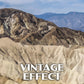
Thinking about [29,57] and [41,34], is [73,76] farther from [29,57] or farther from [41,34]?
[41,34]

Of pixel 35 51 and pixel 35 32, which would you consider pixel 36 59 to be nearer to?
pixel 35 51

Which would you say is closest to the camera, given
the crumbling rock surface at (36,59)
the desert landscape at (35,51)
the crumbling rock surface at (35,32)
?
the crumbling rock surface at (36,59)

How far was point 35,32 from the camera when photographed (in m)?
92.8

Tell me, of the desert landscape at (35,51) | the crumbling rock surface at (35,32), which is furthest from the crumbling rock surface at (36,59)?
the crumbling rock surface at (35,32)

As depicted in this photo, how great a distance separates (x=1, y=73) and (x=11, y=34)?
62489 millimetres

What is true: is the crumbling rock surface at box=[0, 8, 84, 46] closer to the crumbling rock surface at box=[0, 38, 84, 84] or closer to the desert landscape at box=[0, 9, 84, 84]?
the desert landscape at box=[0, 9, 84, 84]

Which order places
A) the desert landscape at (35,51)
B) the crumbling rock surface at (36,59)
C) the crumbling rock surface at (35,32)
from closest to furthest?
the crumbling rock surface at (36,59) → the desert landscape at (35,51) → the crumbling rock surface at (35,32)

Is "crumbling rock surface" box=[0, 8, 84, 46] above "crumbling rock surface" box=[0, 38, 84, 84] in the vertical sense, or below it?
above

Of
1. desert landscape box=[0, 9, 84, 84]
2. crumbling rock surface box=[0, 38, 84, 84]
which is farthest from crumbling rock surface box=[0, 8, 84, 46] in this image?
crumbling rock surface box=[0, 38, 84, 84]

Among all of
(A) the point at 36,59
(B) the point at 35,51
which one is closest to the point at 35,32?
(B) the point at 35,51

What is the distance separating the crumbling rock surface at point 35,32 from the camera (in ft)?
284

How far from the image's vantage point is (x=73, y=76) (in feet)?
161

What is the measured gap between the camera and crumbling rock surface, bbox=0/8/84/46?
284 ft

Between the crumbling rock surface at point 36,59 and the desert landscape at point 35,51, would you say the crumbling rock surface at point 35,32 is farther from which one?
the crumbling rock surface at point 36,59
